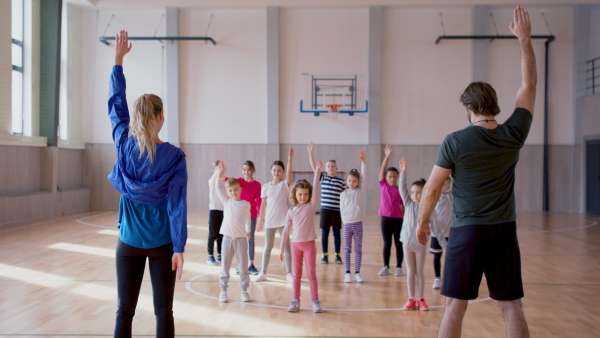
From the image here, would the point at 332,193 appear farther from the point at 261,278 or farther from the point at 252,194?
the point at 261,278

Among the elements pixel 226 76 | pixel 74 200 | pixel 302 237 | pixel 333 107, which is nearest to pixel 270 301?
pixel 302 237

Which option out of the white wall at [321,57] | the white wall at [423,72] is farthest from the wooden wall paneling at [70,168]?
the white wall at [423,72]

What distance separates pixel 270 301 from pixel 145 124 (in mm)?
2980

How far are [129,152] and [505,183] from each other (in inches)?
77.0

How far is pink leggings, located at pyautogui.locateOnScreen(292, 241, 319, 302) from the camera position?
15.1 ft

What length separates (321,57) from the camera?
48.6ft

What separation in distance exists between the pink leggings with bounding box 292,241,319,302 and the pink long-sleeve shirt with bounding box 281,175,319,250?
63 millimetres

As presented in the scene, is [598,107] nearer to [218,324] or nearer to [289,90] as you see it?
[289,90]

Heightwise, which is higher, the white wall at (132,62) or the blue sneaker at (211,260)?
the white wall at (132,62)

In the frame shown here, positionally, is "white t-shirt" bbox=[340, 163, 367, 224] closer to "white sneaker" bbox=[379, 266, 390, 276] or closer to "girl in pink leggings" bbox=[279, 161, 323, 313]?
"white sneaker" bbox=[379, 266, 390, 276]

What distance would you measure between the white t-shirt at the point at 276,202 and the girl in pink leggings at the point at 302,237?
1055mm

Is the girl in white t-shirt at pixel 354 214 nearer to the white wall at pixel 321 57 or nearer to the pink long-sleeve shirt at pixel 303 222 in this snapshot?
the pink long-sleeve shirt at pixel 303 222

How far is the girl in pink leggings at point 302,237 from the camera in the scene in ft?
15.2

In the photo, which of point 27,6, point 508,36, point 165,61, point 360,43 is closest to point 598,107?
point 508,36
